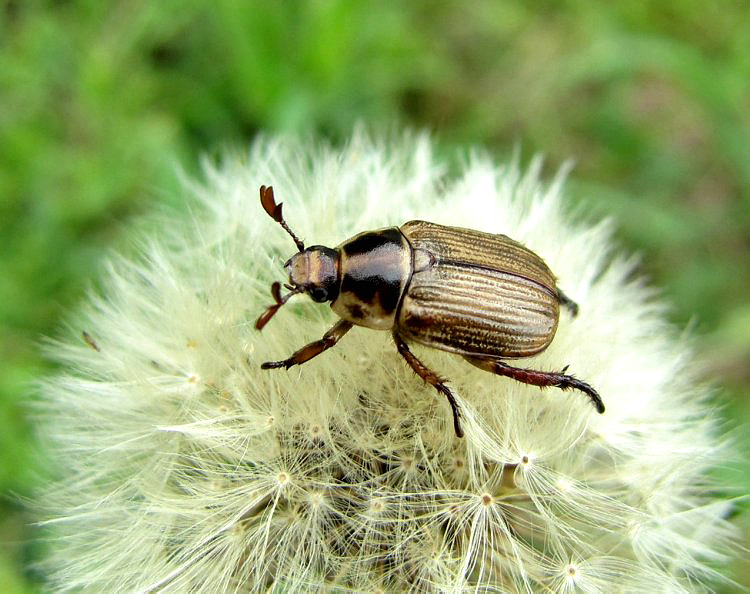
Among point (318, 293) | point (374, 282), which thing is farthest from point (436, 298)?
point (318, 293)

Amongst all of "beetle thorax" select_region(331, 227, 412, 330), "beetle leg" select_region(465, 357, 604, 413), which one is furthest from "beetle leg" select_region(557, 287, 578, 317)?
"beetle thorax" select_region(331, 227, 412, 330)


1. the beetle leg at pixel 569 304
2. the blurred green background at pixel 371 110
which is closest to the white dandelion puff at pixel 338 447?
the beetle leg at pixel 569 304

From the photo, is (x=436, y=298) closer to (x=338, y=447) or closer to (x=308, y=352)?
(x=308, y=352)

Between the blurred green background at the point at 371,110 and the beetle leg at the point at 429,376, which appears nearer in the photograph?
the beetle leg at the point at 429,376

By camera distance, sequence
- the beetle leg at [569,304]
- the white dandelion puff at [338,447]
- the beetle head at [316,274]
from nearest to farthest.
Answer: the white dandelion puff at [338,447]
the beetle head at [316,274]
the beetle leg at [569,304]

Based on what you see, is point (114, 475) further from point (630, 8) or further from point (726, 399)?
point (630, 8)

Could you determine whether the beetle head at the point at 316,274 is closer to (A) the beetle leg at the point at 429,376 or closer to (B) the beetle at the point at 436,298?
(B) the beetle at the point at 436,298

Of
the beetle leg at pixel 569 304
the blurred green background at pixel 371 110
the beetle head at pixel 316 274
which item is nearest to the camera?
the beetle head at pixel 316 274

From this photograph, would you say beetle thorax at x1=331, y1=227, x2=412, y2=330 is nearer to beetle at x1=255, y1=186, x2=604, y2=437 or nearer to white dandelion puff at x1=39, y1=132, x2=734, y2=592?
beetle at x1=255, y1=186, x2=604, y2=437
